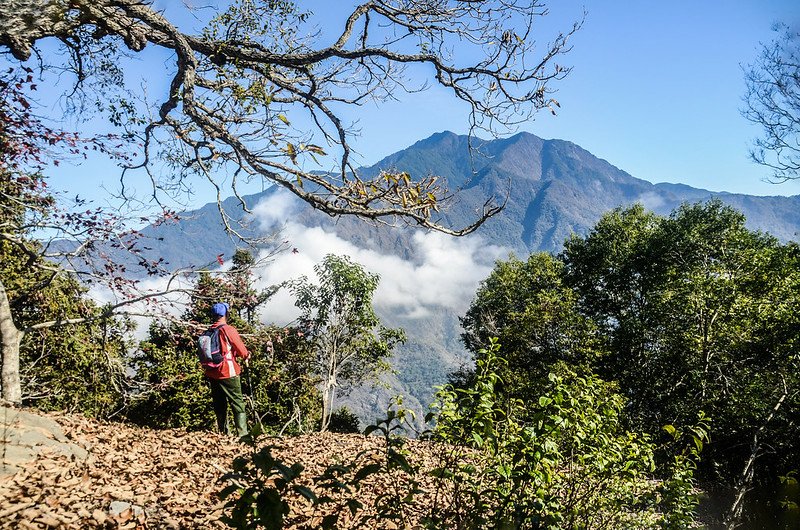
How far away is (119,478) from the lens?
4672mm

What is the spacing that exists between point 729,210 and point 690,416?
1439 cm

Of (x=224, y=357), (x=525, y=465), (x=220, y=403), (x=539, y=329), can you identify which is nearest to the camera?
(x=525, y=465)

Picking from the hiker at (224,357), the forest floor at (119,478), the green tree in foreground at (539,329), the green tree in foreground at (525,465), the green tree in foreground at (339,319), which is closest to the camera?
the green tree in foreground at (525,465)

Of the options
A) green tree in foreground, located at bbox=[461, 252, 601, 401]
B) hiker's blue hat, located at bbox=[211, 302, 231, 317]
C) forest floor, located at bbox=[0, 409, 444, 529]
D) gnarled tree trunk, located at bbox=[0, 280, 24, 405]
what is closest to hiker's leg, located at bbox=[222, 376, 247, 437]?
forest floor, located at bbox=[0, 409, 444, 529]

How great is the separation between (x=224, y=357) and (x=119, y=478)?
7.65ft

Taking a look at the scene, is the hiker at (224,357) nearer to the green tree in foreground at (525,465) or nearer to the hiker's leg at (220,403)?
the hiker's leg at (220,403)

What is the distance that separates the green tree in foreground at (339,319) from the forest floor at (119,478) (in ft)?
32.7

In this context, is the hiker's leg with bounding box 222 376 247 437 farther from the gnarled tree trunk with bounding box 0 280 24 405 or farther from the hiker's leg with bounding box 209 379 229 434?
the gnarled tree trunk with bounding box 0 280 24 405

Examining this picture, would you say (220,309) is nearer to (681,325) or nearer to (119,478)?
(119,478)

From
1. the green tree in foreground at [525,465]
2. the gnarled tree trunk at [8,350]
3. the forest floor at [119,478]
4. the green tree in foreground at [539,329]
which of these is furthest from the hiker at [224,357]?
the green tree in foreground at [539,329]

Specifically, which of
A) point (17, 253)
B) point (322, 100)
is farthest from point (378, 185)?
point (17, 253)

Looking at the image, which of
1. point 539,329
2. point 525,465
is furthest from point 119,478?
point 539,329

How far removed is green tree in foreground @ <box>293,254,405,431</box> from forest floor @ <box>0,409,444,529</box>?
997 centimetres

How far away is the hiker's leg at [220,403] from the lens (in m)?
7.03
